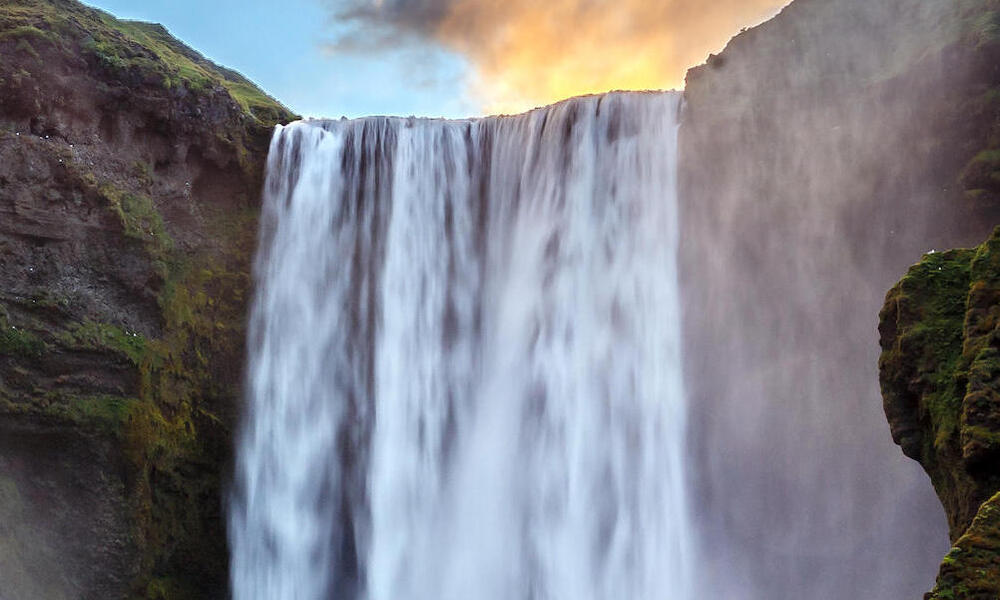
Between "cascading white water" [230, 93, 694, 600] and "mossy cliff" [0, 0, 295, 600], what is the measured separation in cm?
73

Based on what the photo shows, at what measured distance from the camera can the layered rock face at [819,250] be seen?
10664mm

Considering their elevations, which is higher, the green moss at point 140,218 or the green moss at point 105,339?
the green moss at point 140,218

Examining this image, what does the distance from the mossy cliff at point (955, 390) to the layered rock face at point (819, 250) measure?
596 centimetres

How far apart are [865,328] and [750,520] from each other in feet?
10.8

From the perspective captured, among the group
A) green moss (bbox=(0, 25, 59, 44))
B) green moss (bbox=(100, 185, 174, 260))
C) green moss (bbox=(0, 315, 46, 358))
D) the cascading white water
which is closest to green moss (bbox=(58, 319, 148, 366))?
green moss (bbox=(0, 315, 46, 358))

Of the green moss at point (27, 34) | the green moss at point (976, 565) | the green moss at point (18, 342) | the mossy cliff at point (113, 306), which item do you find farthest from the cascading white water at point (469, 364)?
the green moss at point (976, 565)

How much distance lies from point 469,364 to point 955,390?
386 inches

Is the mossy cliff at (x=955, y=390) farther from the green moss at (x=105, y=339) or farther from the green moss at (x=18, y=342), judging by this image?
the green moss at (x=18, y=342)

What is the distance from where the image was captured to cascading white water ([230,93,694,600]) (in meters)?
12.5

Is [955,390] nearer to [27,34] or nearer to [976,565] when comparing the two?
[976,565]

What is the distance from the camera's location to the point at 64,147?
1198 centimetres

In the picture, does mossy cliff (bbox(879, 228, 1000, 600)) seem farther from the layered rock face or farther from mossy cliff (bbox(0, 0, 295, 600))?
mossy cliff (bbox(0, 0, 295, 600))

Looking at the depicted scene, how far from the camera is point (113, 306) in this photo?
12023 mm

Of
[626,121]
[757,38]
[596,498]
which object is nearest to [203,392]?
[596,498]
